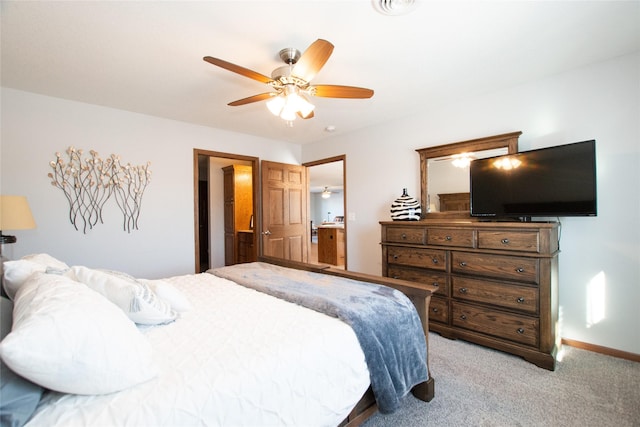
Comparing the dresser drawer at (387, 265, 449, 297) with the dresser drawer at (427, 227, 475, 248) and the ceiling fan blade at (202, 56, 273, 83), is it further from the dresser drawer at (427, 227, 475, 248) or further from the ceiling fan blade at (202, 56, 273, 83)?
the ceiling fan blade at (202, 56, 273, 83)

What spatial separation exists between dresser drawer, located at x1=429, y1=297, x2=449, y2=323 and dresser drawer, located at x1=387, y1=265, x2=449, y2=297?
3.0 inches

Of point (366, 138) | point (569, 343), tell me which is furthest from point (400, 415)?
point (366, 138)

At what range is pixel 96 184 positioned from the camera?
A: 9.93ft

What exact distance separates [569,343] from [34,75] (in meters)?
5.14

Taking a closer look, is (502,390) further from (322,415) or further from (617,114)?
(617,114)

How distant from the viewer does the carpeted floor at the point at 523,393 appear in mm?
1651

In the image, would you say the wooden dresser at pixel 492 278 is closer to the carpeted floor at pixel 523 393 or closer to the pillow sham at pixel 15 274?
the carpeted floor at pixel 523 393

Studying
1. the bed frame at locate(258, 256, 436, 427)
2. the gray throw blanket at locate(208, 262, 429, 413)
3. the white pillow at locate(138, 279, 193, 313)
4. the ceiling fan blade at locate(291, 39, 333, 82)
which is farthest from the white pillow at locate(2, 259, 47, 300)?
the ceiling fan blade at locate(291, 39, 333, 82)

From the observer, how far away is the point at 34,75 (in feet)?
7.84

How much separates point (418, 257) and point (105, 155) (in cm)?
347

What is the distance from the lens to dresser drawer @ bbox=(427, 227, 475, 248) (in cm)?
254

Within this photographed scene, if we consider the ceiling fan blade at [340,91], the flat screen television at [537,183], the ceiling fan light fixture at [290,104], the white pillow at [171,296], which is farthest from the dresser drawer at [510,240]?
the white pillow at [171,296]

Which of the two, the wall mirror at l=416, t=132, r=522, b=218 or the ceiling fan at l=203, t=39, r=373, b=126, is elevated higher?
the ceiling fan at l=203, t=39, r=373, b=126

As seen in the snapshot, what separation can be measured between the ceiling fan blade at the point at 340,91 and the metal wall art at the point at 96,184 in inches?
92.7
